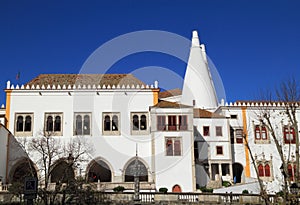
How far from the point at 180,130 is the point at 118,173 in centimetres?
762

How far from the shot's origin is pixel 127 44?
119 feet

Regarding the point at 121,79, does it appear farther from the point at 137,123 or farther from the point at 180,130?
the point at 180,130

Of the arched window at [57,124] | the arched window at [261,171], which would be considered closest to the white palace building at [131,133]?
the arched window at [57,124]

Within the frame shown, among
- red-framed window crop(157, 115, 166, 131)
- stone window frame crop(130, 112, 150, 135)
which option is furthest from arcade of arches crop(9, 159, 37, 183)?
red-framed window crop(157, 115, 166, 131)

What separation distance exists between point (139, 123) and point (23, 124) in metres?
11.9

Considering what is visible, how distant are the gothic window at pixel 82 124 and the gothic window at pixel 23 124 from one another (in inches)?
182

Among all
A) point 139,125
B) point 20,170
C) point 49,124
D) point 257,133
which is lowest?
point 20,170

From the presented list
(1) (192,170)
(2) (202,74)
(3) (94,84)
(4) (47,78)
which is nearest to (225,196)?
(1) (192,170)

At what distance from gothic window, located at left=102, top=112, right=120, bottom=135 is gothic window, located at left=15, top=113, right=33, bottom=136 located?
753cm

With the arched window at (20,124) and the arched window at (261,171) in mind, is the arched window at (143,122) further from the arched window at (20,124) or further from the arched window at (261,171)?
the arched window at (261,171)

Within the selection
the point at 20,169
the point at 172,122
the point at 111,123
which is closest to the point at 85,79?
the point at 111,123

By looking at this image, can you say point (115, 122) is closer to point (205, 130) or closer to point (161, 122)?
point (161, 122)

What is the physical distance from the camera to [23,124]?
1556 inches

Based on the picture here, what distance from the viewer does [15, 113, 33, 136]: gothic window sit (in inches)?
1544
